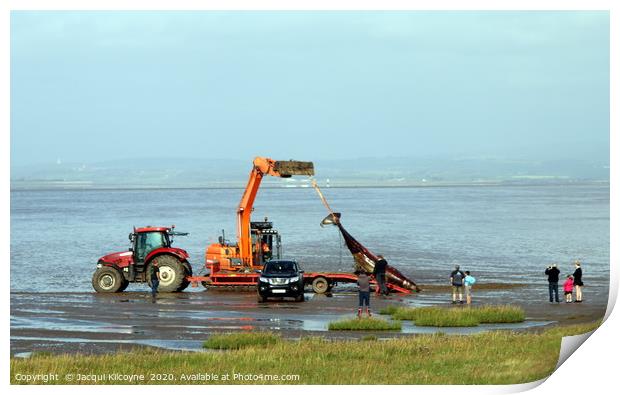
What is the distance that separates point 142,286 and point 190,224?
2311 inches

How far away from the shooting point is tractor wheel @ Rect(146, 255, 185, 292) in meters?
38.8

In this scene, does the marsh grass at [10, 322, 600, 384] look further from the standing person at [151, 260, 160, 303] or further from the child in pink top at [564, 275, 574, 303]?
the standing person at [151, 260, 160, 303]

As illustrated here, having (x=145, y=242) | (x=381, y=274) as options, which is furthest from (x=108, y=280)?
(x=381, y=274)

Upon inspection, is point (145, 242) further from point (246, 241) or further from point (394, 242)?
point (394, 242)

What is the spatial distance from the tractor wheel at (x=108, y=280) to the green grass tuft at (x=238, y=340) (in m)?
14.7

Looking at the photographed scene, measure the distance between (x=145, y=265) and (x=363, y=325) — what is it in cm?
1277

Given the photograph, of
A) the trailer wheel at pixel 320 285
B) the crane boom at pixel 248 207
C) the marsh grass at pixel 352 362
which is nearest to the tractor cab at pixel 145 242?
the crane boom at pixel 248 207

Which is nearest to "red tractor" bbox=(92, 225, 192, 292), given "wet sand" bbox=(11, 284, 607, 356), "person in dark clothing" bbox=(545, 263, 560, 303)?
"wet sand" bbox=(11, 284, 607, 356)

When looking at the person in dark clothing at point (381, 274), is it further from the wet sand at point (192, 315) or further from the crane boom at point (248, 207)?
the crane boom at point (248, 207)

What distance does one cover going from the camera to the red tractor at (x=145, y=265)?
128 ft

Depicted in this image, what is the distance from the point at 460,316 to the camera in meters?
29.5
